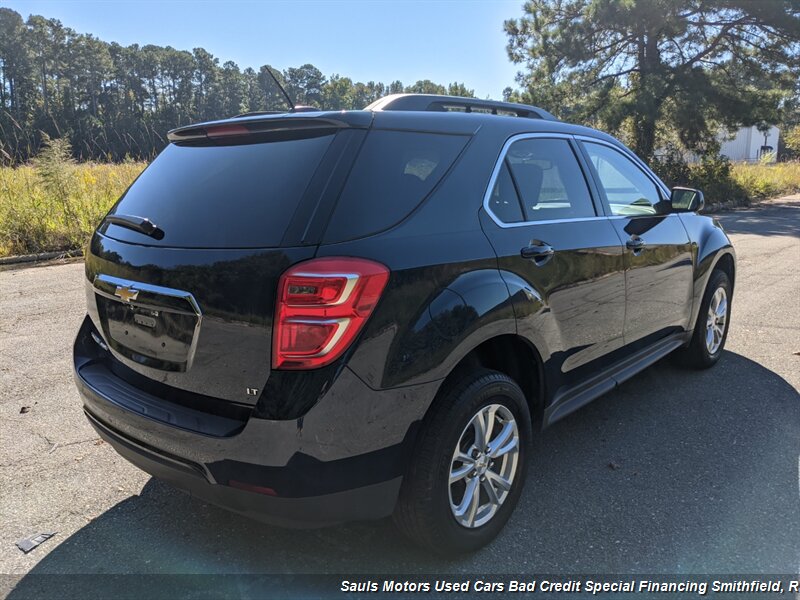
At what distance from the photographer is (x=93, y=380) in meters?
2.53

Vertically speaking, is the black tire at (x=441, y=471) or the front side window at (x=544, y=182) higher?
the front side window at (x=544, y=182)

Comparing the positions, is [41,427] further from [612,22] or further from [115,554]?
[612,22]

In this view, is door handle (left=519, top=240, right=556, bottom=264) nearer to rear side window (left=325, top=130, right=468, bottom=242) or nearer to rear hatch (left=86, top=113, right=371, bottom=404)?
rear side window (left=325, top=130, right=468, bottom=242)

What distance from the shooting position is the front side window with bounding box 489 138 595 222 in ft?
9.09

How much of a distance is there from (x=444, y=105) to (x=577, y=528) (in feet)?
7.01

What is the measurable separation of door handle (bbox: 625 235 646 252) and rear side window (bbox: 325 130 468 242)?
4.66 ft

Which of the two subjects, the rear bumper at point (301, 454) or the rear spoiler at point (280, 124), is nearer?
the rear bumper at point (301, 454)

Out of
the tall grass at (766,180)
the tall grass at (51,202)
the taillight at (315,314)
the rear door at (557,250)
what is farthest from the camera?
the tall grass at (766,180)

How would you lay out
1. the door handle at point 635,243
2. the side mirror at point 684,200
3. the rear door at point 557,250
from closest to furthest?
the rear door at point 557,250, the door handle at point 635,243, the side mirror at point 684,200

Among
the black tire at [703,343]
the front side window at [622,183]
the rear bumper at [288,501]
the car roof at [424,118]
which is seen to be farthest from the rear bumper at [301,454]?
the black tire at [703,343]

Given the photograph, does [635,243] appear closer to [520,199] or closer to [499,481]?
[520,199]

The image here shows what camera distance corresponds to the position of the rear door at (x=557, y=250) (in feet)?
8.61

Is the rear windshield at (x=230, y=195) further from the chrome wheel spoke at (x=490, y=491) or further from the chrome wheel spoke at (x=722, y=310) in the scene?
the chrome wheel spoke at (x=722, y=310)

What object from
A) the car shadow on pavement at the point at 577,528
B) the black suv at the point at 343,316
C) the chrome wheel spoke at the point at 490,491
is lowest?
the car shadow on pavement at the point at 577,528
